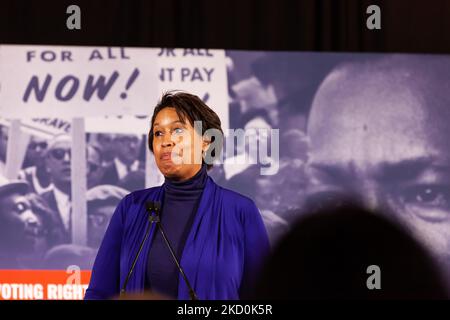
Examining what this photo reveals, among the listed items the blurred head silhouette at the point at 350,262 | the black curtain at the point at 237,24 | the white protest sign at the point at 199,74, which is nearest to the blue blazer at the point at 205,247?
the blurred head silhouette at the point at 350,262

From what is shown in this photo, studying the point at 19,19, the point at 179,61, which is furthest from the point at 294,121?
the point at 19,19

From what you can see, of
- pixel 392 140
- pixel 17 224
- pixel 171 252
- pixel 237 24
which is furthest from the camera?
pixel 237 24

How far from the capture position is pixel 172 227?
9.47 feet

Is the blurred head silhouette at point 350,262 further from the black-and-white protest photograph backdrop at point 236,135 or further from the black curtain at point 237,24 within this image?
the black curtain at point 237,24

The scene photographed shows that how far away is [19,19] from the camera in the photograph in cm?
326

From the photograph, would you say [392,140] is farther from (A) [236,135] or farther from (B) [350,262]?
(A) [236,135]

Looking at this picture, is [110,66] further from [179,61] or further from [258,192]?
[258,192]

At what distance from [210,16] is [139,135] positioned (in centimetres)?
69

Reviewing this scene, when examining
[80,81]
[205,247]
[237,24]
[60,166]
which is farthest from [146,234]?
[237,24]

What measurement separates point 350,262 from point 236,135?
0.72 metres

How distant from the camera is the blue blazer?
285 cm

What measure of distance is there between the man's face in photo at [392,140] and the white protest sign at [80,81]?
2.45 ft

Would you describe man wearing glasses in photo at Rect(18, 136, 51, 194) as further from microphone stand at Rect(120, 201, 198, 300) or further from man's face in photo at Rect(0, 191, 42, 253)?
microphone stand at Rect(120, 201, 198, 300)

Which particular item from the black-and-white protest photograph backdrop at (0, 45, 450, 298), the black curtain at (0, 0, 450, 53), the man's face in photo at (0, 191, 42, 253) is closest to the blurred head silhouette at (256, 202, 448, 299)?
the black-and-white protest photograph backdrop at (0, 45, 450, 298)
